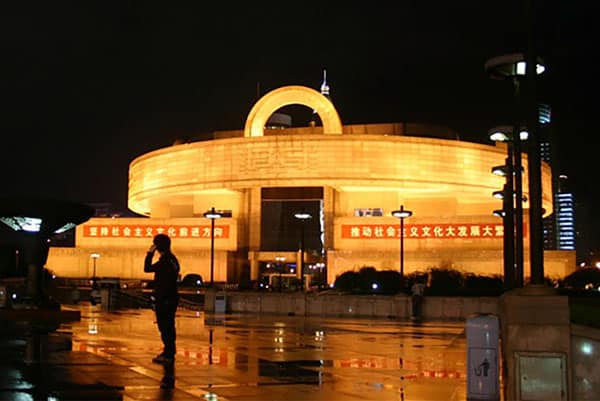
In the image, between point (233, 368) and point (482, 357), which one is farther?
point (233, 368)

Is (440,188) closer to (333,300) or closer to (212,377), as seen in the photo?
(333,300)

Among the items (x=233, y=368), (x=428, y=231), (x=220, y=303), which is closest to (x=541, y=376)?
(x=233, y=368)

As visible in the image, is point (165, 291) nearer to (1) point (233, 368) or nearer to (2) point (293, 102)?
(1) point (233, 368)

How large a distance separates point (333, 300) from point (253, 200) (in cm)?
4003

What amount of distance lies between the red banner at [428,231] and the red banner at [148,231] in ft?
46.2

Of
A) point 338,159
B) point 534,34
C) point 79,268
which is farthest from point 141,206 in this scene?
point 534,34

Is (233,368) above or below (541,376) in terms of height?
below

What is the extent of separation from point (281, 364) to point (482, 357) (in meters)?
4.08

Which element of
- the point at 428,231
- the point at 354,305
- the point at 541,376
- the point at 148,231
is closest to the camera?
the point at 541,376

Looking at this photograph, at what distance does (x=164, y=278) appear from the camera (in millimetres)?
12031

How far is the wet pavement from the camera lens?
9211mm

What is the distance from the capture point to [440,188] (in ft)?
237

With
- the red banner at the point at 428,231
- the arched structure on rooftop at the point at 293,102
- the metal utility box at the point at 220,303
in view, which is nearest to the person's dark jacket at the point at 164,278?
the metal utility box at the point at 220,303

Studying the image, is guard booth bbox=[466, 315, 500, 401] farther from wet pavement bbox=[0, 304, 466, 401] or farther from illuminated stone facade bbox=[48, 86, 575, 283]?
illuminated stone facade bbox=[48, 86, 575, 283]
